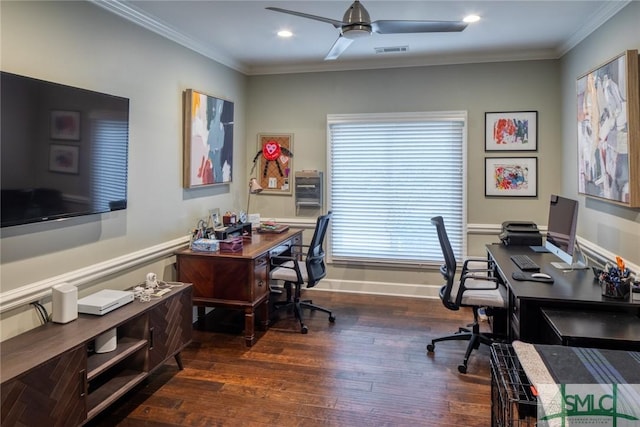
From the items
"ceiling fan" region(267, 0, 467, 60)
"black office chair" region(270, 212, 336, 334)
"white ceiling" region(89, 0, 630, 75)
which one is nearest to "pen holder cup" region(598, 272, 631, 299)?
"ceiling fan" region(267, 0, 467, 60)

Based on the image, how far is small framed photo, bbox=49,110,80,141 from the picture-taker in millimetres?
2277

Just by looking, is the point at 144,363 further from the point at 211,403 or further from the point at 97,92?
the point at 97,92

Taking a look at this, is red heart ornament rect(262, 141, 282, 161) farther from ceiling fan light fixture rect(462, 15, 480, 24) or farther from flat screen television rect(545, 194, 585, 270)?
flat screen television rect(545, 194, 585, 270)

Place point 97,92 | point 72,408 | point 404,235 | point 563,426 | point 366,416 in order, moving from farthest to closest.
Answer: point 404,235, point 97,92, point 366,416, point 72,408, point 563,426

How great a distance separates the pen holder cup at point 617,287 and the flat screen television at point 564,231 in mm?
468

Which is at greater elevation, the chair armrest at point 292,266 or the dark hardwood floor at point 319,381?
the chair armrest at point 292,266

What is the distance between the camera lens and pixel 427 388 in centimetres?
277

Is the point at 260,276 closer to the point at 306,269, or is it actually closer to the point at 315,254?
the point at 306,269

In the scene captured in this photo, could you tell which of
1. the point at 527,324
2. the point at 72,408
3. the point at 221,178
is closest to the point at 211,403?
the point at 72,408

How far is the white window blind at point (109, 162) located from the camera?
2617 millimetres

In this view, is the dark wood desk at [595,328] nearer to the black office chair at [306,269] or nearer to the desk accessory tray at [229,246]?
Answer: the black office chair at [306,269]

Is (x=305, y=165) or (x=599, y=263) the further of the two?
(x=305, y=165)

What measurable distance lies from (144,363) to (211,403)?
0.48 metres
